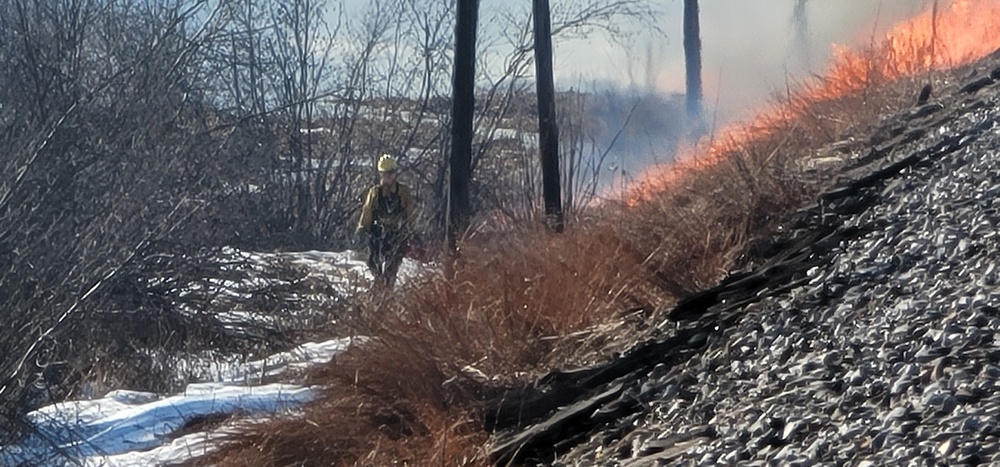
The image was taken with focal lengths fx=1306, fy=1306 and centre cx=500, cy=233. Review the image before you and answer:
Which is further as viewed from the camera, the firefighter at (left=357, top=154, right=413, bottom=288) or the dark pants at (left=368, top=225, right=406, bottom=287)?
the firefighter at (left=357, top=154, right=413, bottom=288)

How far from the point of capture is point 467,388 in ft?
23.2

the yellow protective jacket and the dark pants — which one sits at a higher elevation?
the yellow protective jacket

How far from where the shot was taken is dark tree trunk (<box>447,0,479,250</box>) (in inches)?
550

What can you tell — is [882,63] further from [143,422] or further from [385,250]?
[143,422]

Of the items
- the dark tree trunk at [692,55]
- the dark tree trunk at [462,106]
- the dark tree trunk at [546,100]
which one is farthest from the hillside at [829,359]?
the dark tree trunk at [692,55]

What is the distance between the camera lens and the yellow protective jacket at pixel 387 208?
532 inches

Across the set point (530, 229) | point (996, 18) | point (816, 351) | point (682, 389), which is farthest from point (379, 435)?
point (996, 18)

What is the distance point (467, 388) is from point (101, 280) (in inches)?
143

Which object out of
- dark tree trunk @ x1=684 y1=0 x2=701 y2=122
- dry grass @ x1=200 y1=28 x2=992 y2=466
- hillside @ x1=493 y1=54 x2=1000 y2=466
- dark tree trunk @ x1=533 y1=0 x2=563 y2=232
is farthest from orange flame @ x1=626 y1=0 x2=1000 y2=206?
dark tree trunk @ x1=684 y1=0 x2=701 y2=122

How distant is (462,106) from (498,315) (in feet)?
21.2

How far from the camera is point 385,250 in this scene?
12.9 metres

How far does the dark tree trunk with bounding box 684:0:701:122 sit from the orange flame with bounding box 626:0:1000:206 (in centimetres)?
1668

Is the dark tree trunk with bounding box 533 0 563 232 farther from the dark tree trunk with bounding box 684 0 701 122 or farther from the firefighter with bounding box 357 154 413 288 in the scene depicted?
the dark tree trunk with bounding box 684 0 701 122

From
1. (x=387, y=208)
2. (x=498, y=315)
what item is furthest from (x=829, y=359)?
(x=387, y=208)
